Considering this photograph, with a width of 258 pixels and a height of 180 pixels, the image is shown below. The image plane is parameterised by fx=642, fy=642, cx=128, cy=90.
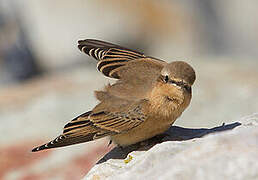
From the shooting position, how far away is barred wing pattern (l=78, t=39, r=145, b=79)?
25.5 feet

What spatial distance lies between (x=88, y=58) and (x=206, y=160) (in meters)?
13.2

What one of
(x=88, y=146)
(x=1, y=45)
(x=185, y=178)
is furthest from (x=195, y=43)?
(x=185, y=178)

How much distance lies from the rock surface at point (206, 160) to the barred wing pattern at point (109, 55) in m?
2.17

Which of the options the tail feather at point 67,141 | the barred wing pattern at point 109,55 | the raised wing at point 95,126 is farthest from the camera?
the barred wing pattern at point 109,55

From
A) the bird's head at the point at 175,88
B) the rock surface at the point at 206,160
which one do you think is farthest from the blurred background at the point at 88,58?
the rock surface at the point at 206,160

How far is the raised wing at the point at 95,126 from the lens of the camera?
272 inches

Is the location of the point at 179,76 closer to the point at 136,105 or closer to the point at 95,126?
the point at 136,105

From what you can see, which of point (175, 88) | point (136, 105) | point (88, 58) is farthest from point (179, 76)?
point (88, 58)

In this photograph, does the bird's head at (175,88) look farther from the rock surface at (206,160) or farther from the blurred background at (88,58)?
the blurred background at (88,58)

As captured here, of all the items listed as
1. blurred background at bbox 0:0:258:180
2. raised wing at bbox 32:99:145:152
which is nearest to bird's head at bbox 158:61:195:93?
raised wing at bbox 32:99:145:152

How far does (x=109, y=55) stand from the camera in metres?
8.01

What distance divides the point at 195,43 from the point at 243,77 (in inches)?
223

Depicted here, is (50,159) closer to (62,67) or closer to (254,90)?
(254,90)

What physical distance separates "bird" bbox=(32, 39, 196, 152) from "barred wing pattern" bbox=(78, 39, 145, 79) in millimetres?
18
